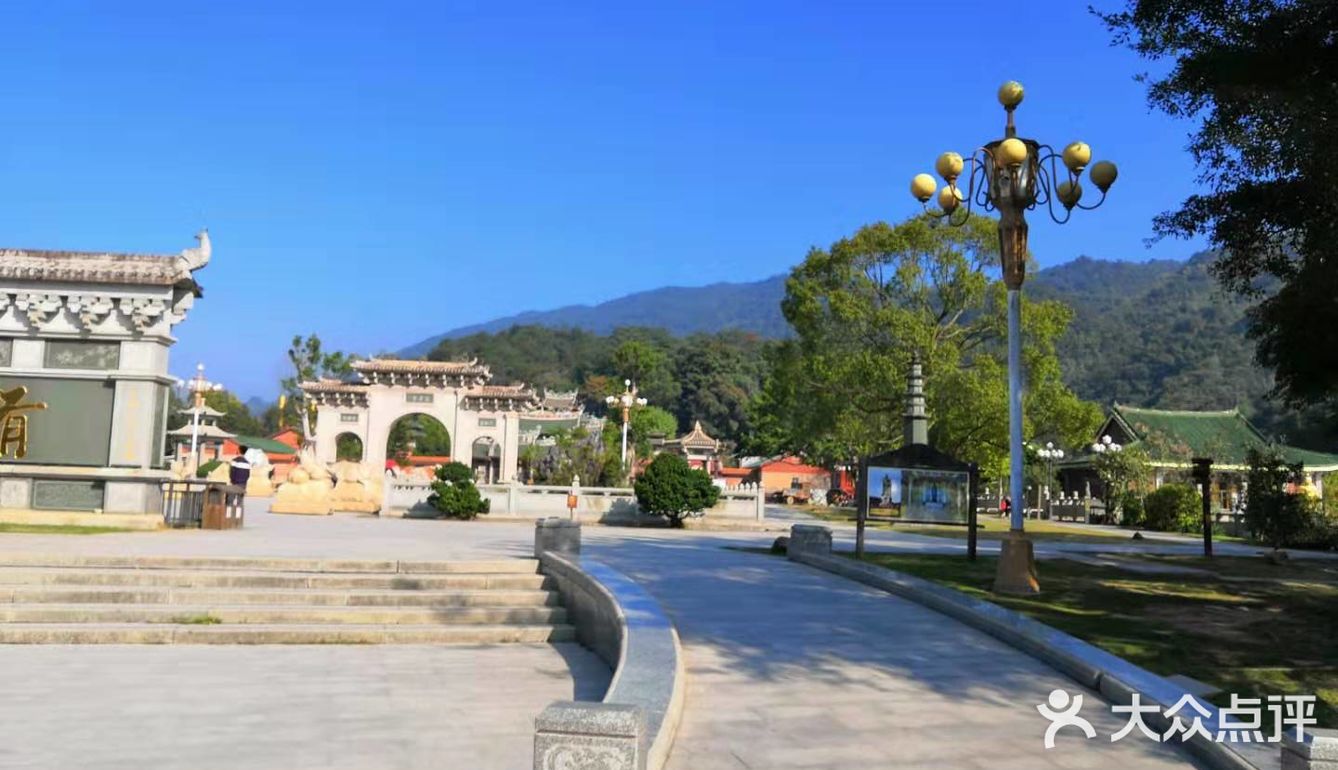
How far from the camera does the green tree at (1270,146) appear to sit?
28.5ft

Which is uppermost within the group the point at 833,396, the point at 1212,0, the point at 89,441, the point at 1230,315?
the point at 1230,315

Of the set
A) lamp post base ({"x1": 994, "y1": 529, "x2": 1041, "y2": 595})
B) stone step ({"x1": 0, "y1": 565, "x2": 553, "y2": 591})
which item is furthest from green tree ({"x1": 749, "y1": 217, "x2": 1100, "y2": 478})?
stone step ({"x1": 0, "y1": 565, "x2": 553, "y2": 591})

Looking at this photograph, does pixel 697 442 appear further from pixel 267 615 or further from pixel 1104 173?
pixel 267 615

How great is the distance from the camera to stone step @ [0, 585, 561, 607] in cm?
872

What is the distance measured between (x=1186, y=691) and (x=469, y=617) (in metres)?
5.75

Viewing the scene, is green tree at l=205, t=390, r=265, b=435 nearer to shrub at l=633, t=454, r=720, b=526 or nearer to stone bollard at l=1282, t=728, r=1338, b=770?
shrub at l=633, t=454, r=720, b=526

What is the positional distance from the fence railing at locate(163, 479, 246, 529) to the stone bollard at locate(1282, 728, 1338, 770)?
1657 centimetres

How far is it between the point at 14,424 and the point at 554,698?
1375cm

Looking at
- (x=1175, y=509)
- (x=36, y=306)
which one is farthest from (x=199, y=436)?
(x=1175, y=509)

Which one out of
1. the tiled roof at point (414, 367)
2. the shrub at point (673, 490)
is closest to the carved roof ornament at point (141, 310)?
the shrub at point (673, 490)

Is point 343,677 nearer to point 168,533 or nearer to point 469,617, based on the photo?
point 469,617

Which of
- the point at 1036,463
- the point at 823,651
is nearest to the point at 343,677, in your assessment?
the point at 823,651

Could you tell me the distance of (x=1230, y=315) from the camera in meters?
135

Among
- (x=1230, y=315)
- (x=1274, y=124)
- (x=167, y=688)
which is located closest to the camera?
(x=167, y=688)
